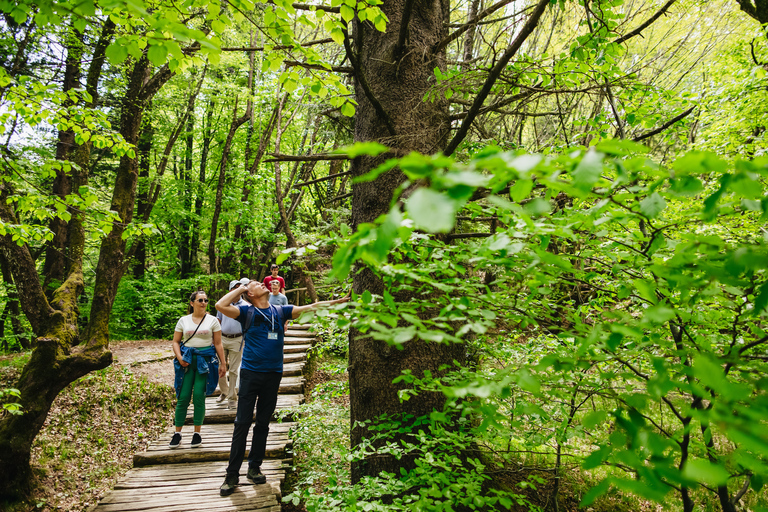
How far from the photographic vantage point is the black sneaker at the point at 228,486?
3.64 meters

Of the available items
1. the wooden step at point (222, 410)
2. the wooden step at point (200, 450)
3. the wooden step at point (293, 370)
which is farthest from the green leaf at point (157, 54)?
the wooden step at point (293, 370)

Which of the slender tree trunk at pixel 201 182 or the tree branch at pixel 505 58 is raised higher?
the slender tree trunk at pixel 201 182

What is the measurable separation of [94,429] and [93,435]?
11 centimetres

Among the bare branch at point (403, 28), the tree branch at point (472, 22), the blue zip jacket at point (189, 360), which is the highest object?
the tree branch at point (472, 22)

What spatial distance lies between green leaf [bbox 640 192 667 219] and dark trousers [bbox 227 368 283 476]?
3538mm

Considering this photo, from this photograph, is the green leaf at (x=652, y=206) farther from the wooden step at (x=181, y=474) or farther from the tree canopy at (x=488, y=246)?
the wooden step at (x=181, y=474)

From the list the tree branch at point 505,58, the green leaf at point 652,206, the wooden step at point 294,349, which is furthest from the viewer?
the wooden step at point 294,349

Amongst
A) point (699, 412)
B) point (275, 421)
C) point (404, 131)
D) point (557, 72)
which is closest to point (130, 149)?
point (404, 131)

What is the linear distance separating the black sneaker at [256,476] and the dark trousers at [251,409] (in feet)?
0.24

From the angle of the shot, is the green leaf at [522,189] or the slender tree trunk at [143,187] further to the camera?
the slender tree trunk at [143,187]

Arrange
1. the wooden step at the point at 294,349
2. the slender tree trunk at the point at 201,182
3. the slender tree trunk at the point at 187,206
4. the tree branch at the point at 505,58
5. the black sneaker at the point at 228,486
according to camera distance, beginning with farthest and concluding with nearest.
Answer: the slender tree trunk at the point at 201,182 → the slender tree trunk at the point at 187,206 → the wooden step at the point at 294,349 → the black sneaker at the point at 228,486 → the tree branch at the point at 505,58

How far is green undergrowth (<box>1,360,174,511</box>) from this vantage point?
4.52 m

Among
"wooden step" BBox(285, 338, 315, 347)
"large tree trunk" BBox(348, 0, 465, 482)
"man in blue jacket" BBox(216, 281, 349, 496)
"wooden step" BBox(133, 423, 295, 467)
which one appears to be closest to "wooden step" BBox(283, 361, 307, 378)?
"wooden step" BBox(285, 338, 315, 347)

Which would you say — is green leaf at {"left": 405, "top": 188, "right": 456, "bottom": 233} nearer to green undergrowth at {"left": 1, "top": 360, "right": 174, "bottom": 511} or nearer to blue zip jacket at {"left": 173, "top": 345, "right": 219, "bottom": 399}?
blue zip jacket at {"left": 173, "top": 345, "right": 219, "bottom": 399}
